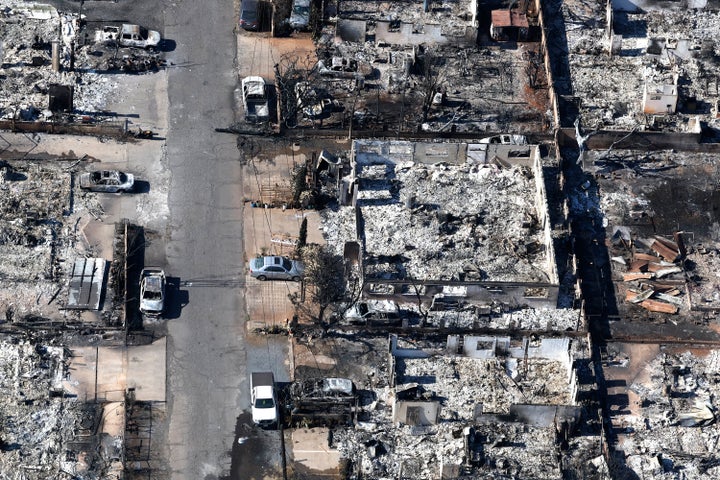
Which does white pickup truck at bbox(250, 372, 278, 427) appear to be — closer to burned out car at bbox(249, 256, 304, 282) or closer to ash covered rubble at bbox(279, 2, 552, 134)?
burned out car at bbox(249, 256, 304, 282)

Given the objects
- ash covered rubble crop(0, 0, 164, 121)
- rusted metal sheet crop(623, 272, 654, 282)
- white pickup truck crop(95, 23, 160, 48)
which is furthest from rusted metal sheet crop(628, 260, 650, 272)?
white pickup truck crop(95, 23, 160, 48)

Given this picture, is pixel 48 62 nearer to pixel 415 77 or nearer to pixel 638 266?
pixel 415 77

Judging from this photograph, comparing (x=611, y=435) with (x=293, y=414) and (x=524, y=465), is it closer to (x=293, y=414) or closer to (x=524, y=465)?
(x=524, y=465)

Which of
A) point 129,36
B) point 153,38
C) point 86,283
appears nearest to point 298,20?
point 153,38

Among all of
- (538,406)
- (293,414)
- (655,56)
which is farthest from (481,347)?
(655,56)

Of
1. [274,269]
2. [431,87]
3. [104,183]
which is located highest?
[431,87]
